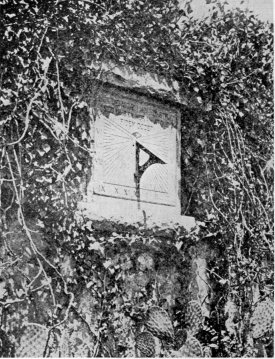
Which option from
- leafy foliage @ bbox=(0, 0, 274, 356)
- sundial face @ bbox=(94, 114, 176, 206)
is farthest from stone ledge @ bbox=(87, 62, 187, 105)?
sundial face @ bbox=(94, 114, 176, 206)

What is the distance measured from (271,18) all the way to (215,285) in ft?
5.70

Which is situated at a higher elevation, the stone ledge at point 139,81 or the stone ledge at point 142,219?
the stone ledge at point 139,81

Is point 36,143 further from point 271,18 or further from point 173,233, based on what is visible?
point 271,18

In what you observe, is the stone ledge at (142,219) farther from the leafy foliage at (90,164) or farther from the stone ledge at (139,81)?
the stone ledge at (139,81)

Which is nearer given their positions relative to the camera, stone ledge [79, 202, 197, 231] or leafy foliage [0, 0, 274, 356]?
leafy foliage [0, 0, 274, 356]

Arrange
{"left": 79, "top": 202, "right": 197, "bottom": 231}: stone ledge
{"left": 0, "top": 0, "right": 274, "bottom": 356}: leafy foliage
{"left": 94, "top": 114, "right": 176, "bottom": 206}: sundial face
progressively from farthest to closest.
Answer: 1. {"left": 94, "top": 114, "right": 176, "bottom": 206}: sundial face
2. {"left": 79, "top": 202, "right": 197, "bottom": 231}: stone ledge
3. {"left": 0, "top": 0, "right": 274, "bottom": 356}: leafy foliage

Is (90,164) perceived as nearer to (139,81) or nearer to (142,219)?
(142,219)

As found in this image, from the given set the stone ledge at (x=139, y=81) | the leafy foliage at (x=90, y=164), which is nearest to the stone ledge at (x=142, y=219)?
the leafy foliage at (x=90, y=164)

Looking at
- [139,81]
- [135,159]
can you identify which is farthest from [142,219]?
[139,81]

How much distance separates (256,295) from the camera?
3602 millimetres

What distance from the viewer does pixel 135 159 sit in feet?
10.9

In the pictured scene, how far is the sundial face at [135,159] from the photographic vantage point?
320 centimetres

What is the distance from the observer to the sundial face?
320 centimetres

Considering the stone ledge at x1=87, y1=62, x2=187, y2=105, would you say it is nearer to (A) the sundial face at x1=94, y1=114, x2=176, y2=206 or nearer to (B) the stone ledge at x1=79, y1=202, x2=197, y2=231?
(A) the sundial face at x1=94, y1=114, x2=176, y2=206
